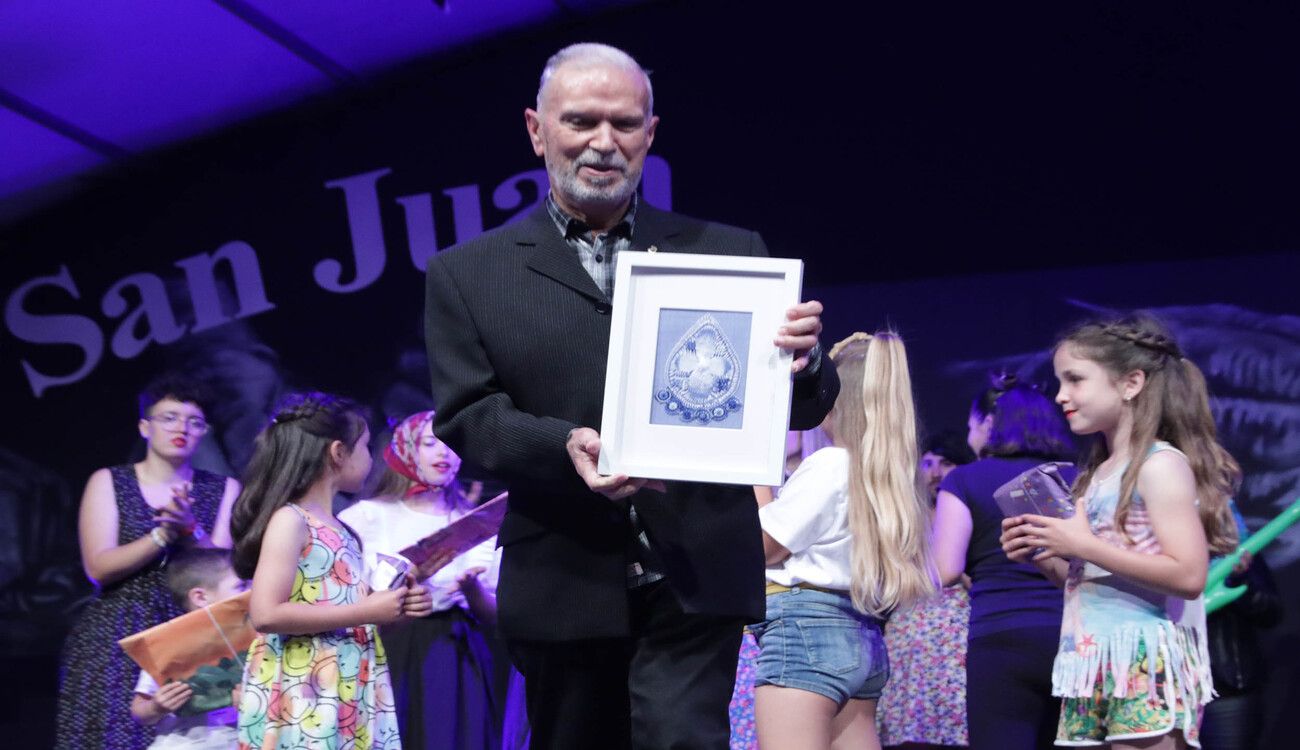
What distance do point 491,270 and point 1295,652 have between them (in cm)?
495

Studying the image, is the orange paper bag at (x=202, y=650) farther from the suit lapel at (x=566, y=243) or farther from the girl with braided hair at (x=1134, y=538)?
the girl with braided hair at (x=1134, y=538)

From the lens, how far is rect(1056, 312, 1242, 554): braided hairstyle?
3.35 meters

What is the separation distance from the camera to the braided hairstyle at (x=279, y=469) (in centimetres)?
369

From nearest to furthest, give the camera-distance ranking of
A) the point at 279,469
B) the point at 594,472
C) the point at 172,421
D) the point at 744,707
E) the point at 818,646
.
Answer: the point at 594,472
the point at 818,646
the point at 279,469
the point at 744,707
the point at 172,421

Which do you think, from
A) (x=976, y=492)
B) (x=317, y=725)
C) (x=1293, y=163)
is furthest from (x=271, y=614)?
(x=1293, y=163)

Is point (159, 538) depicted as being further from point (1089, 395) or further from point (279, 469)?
point (1089, 395)

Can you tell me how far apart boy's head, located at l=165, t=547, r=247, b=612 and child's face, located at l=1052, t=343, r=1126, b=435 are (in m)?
2.78

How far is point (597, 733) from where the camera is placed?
216cm

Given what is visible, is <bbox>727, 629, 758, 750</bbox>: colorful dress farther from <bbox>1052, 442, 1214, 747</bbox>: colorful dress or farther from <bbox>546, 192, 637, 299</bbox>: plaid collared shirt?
<bbox>546, 192, 637, 299</bbox>: plaid collared shirt

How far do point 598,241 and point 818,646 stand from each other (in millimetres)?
1522

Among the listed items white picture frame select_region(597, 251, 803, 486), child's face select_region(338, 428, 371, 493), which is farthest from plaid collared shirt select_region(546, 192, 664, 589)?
child's face select_region(338, 428, 371, 493)

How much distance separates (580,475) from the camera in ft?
6.53

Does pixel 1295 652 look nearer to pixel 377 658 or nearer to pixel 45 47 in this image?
pixel 377 658

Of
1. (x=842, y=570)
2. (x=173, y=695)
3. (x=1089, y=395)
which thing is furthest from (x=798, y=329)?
(x=173, y=695)
